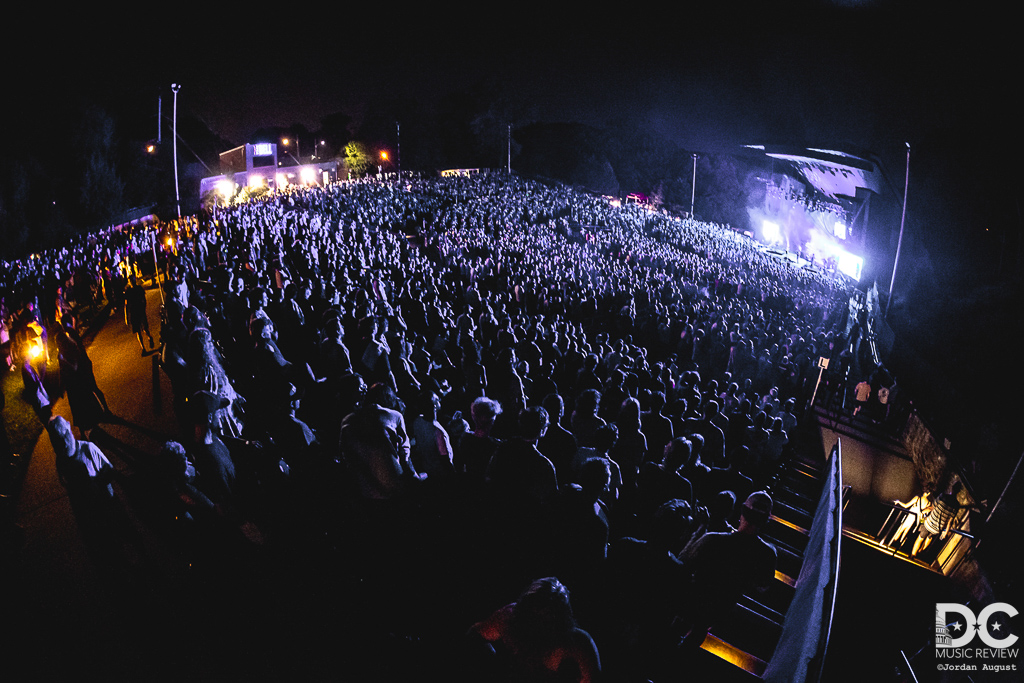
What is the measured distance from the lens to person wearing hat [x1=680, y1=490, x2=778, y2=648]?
108 inches

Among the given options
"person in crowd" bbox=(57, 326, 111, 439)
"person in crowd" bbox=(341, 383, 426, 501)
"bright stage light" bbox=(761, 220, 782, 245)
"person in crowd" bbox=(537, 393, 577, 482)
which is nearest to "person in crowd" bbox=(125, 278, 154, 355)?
"person in crowd" bbox=(57, 326, 111, 439)

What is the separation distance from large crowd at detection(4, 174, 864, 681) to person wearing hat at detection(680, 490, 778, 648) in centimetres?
1

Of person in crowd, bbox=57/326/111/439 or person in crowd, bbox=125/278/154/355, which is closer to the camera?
person in crowd, bbox=57/326/111/439

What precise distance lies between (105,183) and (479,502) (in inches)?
1902

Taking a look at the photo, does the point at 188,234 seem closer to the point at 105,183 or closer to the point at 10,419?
the point at 10,419

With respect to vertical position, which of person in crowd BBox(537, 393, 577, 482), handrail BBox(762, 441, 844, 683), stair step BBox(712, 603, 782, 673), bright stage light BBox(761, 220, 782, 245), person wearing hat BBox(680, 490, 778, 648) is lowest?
stair step BBox(712, 603, 782, 673)

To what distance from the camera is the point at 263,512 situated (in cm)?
341

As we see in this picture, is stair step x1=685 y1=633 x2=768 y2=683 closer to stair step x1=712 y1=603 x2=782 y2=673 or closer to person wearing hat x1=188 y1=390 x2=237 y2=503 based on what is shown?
stair step x1=712 y1=603 x2=782 y2=673

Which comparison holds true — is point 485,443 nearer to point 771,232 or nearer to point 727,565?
point 727,565

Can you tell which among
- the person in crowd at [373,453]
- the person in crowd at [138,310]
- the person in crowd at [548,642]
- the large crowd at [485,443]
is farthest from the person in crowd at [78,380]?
the person in crowd at [548,642]

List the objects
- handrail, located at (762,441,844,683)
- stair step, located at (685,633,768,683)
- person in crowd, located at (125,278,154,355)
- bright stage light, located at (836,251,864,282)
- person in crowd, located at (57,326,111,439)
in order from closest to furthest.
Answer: handrail, located at (762,441,844,683), stair step, located at (685,633,768,683), person in crowd, located at (57,326,111,439), person in crowd, located at (125,278,154,355), bright stage light, located at (836,251,864,282)

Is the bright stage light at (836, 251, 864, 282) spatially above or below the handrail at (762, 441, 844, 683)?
above

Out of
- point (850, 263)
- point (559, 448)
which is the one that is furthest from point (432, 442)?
point (850, 263)

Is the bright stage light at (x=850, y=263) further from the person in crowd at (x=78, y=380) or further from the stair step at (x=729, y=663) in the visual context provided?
the person in crowd at (x=78, y=380)
